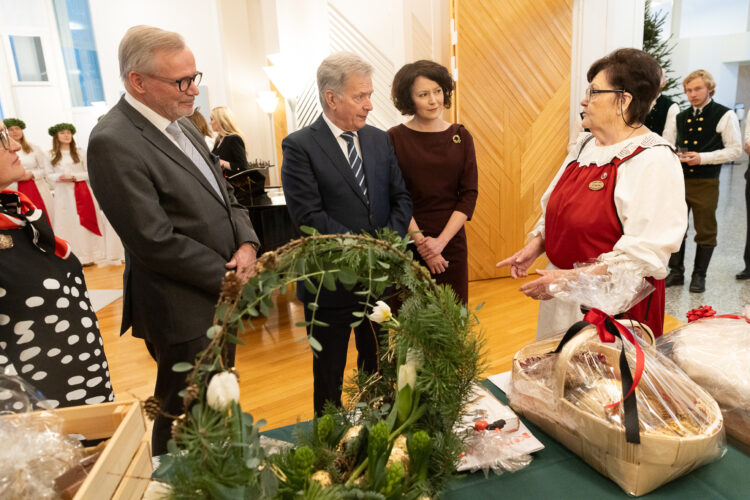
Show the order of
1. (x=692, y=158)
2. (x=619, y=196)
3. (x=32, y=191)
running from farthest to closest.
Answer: (x=32, y=191) < (x=692, y=158) < (x=619, y=196)

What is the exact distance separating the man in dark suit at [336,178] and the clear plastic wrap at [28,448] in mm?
1095

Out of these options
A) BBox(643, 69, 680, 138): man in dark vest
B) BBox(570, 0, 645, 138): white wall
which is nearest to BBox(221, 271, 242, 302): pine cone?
BBox(570, 0, 645, 138): white wall

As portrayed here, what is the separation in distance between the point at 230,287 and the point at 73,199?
701 centimetres

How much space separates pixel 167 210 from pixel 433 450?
1244mm

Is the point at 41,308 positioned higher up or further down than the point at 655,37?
further down

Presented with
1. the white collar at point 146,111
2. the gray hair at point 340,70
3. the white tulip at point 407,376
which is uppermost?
the gray hair at point 340,70

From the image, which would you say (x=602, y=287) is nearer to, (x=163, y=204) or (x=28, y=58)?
(x=163, y=204)

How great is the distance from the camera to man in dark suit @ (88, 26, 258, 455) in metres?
1.55

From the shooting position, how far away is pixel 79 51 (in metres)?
8.62

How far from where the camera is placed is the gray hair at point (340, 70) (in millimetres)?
1968

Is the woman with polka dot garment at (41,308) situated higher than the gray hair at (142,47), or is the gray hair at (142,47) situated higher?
the gray hair at (142,47)

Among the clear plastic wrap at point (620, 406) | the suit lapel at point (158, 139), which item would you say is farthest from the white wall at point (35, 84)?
the clear plastic wrap at point (620, 406)

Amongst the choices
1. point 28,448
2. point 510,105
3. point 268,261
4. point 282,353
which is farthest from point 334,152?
point 510,105

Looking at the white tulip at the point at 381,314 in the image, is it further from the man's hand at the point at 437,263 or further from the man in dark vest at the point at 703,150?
the man in dark vest at the point at 703,150
